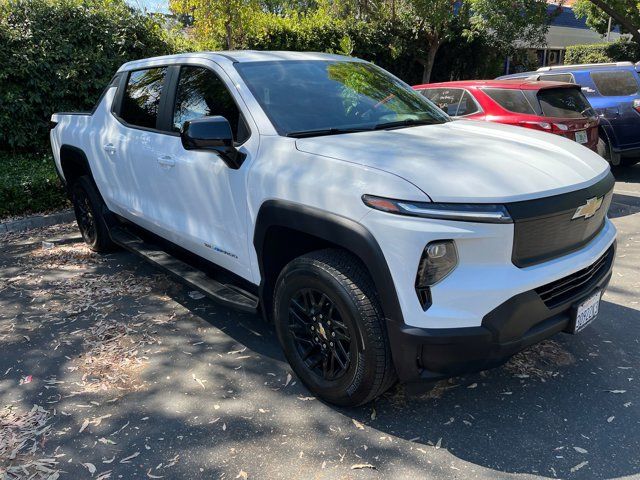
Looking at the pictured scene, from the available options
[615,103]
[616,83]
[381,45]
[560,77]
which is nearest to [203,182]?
[615,103]

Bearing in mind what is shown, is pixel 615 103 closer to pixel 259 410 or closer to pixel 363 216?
pixel 363 216

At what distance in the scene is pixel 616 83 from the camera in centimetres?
908

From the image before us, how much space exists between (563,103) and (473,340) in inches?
220

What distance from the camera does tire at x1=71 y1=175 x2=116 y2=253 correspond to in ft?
17.0

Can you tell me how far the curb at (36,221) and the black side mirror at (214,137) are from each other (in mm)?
4877

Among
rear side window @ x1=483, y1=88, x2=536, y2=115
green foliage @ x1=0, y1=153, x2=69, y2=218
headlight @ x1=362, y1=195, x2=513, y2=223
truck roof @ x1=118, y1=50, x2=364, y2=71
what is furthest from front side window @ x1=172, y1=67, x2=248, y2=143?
rear side window @ x1=483, y1=88, x2=536, y2=115

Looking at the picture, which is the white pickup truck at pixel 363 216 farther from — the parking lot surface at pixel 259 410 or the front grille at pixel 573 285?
the parking lot surface at pixel 259 410

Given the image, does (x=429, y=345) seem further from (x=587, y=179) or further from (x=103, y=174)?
(x=103, y=174)

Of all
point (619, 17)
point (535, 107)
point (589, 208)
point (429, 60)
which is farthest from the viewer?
point (619, 17)

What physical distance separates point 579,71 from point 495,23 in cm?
686

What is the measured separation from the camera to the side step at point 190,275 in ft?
10.9

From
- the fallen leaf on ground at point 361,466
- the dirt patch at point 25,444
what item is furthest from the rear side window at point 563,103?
the dirt patch at point 25,444

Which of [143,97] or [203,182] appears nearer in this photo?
[203,182]

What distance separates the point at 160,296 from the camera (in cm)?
464
